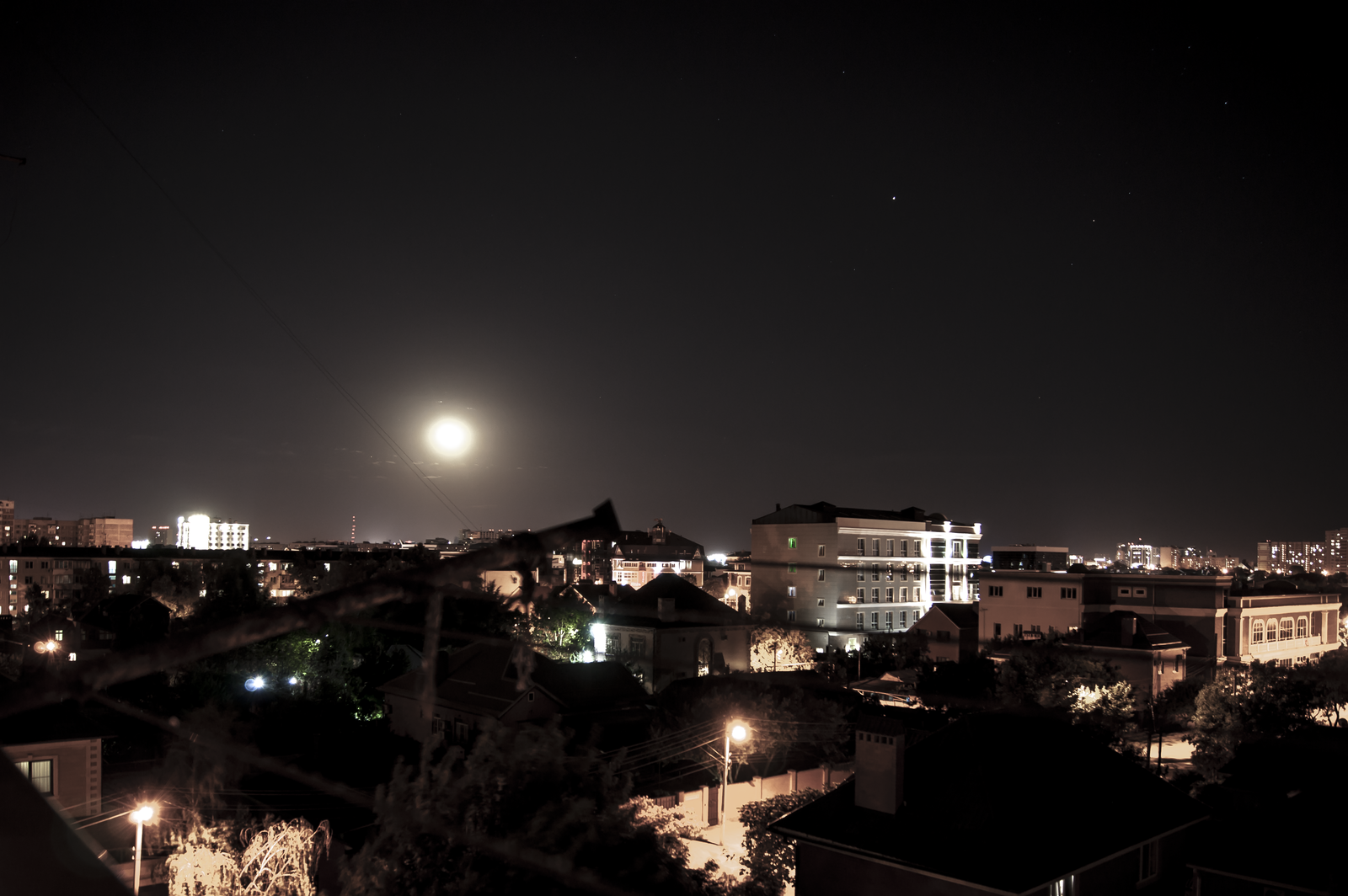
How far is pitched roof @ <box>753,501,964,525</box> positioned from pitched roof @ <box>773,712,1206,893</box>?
1330 inches

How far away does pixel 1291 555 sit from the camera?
13400 cm

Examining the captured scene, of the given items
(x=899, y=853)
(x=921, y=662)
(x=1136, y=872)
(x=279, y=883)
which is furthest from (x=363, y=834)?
(x=921, y=662)

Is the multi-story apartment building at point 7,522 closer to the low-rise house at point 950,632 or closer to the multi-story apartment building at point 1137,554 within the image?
the low-rise house at point 950,632

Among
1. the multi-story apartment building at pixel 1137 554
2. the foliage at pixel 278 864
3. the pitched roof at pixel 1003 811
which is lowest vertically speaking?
the multi-story apartment building at pixel 1137 554

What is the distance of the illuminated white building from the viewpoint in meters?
121

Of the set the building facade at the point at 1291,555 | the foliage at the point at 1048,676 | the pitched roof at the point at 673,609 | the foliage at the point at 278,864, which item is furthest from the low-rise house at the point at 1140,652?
the building facade at the point at 1291,555

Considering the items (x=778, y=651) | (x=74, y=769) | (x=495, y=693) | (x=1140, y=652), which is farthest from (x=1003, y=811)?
(x=778, y=651)

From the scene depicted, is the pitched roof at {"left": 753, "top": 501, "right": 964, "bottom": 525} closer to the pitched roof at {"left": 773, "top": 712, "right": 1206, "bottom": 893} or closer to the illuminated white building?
the pitched roof at {"left": 773, "top": 712, "right": 1206, "bottom": 893}

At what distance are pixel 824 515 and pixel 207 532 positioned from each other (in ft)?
364

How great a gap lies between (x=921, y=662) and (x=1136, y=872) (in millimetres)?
18385

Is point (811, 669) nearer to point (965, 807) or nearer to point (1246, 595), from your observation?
point (1246, 595)

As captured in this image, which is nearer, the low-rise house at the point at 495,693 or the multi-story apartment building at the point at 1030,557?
the low-rise house at the point at 495,693

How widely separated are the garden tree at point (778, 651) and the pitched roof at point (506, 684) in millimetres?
10363

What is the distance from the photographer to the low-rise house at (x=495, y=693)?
23.3 metres
